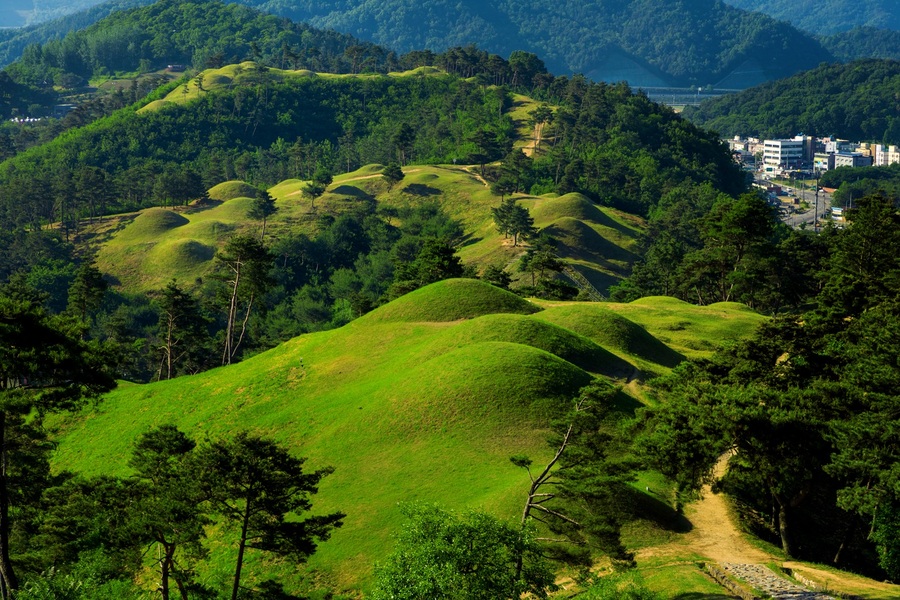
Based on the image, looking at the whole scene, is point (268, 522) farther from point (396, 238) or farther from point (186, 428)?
point (396, 238)

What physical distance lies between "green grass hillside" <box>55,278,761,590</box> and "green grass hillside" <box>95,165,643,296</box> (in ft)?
192

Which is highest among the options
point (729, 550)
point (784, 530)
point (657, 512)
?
point (784, 530)

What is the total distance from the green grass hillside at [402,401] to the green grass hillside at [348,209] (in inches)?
2307

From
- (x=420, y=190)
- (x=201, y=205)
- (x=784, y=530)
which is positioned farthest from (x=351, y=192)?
(x=784, y=530)

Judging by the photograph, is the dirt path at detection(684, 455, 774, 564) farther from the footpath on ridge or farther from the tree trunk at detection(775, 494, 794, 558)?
the tree trunk at detection(775, 494, 794, 558)

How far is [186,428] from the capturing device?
56.2 meters

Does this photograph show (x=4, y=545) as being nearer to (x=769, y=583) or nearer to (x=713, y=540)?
(x=769, y=583)

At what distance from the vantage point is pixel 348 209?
168 metres

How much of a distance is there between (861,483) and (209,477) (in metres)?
26.3

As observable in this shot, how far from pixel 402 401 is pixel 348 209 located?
119098 millimetres

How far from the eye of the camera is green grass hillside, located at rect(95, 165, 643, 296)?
139 meters

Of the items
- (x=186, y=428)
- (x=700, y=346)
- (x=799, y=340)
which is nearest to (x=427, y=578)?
(x=799, y=340)

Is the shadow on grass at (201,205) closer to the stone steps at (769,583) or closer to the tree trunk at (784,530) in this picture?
the tree trunk at (784,530)

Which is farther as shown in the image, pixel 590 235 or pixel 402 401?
pixel 590 235
